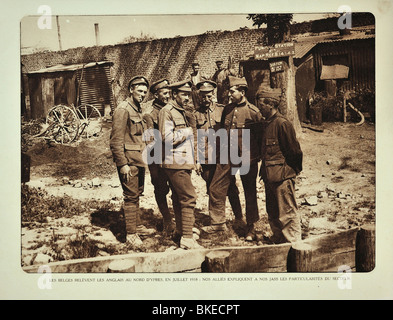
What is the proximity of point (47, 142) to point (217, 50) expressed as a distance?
6.86ft

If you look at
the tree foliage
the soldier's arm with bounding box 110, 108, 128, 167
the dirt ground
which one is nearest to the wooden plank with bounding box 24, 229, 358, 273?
the dirt ground

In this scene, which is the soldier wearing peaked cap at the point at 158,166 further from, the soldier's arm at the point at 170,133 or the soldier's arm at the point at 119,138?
the soldier's arm at the point at 119,138

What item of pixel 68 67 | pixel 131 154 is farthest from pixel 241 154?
pixel 68 67

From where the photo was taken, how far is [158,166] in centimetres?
430

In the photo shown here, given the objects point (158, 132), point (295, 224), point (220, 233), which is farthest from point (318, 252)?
point (158, 132)

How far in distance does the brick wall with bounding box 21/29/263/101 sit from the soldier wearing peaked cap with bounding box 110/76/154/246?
7.4 inches

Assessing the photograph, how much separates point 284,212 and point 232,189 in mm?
599

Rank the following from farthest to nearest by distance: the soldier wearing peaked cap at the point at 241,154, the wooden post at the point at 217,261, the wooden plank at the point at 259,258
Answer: the soldier wearing peaked cap at the point at 241,154, the wooden plank at the point at 259,258, the wooden post at the point at 217,261

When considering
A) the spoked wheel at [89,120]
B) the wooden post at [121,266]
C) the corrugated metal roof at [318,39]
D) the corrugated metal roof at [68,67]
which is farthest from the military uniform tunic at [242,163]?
the corrugated metal roof at [68,67]

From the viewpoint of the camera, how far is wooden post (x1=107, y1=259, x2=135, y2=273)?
4113 millimetres

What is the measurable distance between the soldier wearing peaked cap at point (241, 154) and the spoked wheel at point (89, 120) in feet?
4.40

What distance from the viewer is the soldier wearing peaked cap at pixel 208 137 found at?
4.32 meters

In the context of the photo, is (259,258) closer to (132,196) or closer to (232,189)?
(232,189)
